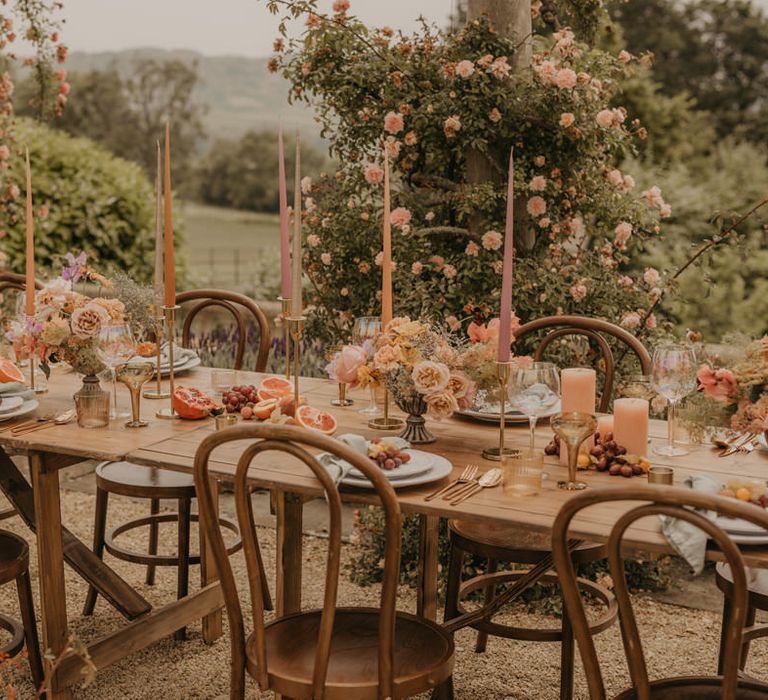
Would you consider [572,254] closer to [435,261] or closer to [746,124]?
[435,261]

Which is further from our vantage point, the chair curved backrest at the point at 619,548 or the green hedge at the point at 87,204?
the green hedge at the point at 87,204

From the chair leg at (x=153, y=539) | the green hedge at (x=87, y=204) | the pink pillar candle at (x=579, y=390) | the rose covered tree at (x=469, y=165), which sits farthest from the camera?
the green hedge at (x=87, y=204)

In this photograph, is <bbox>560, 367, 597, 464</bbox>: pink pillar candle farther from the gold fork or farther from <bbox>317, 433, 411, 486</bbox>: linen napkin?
<bbox>317, 433, 411, 486</bbox>: linen napkin

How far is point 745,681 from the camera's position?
1820 mm

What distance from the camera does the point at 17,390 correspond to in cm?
264

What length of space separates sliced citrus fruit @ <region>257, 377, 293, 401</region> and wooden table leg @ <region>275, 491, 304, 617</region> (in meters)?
0.28

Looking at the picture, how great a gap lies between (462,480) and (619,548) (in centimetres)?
53

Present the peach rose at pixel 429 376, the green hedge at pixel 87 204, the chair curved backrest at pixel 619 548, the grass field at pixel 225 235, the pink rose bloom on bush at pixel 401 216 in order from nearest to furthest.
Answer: the chair curved backrest at pixel 619 548 < the peach rose at pixel 429 376 < the pink rose bloom on bush at pixel 401 216 < the green hedge at pixel 87 204 < the grass field at pixel 225 235

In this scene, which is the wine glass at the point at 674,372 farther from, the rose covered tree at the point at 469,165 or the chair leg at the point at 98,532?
the chair leg at the point at 98,532

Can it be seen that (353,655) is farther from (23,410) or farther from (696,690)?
(23,410)

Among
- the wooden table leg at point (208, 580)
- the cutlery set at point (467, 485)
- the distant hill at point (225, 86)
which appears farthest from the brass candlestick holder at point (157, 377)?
the distant hill at point (225, 86)

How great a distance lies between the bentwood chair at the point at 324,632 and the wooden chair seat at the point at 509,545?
0.44 m

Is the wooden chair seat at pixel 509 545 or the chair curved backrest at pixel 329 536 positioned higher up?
the chair curved backrest at pixel 329 536

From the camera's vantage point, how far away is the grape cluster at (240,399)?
2497 millimetres
